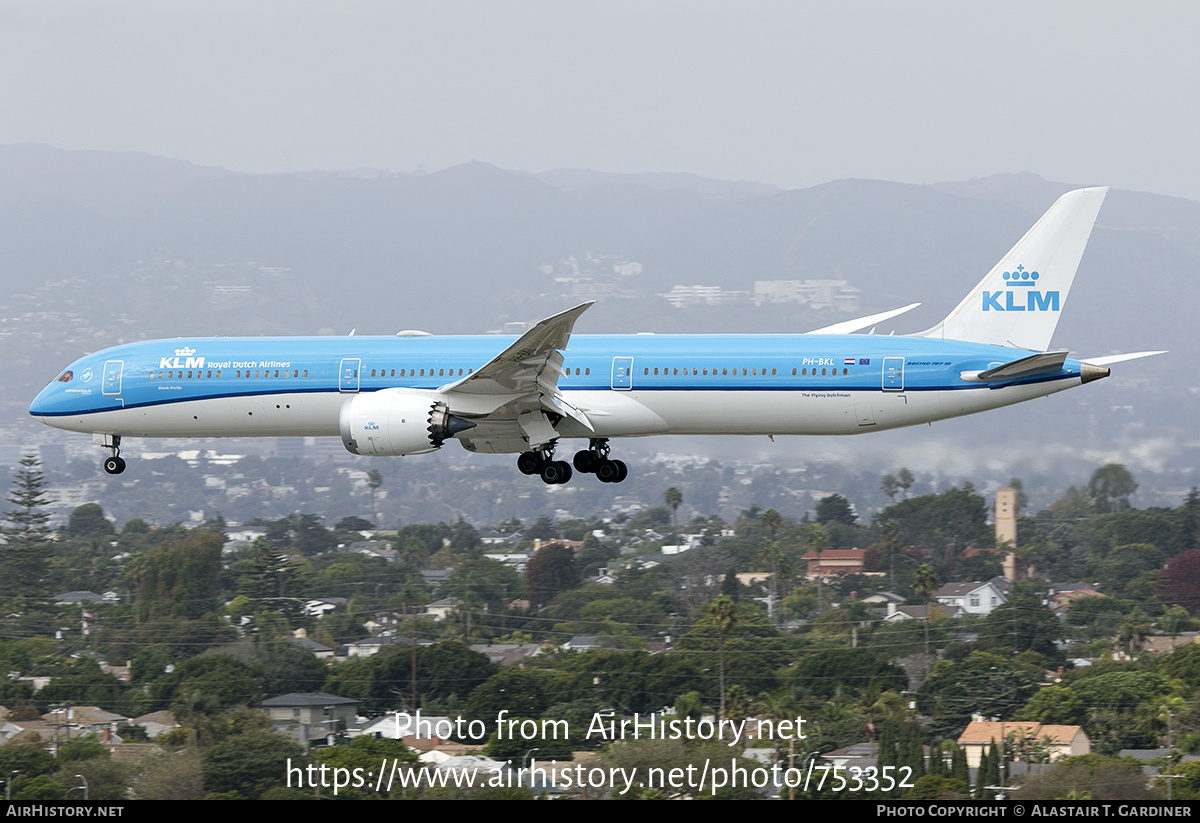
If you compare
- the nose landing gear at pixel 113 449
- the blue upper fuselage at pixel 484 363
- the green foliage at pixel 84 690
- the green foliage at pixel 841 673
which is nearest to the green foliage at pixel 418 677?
the green foliage at pixel 84 690

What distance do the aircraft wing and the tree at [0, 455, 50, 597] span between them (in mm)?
87789

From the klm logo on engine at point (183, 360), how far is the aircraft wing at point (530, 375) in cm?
858

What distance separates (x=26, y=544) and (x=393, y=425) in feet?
307

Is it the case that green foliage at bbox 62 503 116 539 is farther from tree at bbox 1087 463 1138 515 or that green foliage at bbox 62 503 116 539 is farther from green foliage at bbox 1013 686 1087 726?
green foliage at bbox 1013 686 1087 726

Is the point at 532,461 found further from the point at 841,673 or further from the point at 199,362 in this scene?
the point at 841,673

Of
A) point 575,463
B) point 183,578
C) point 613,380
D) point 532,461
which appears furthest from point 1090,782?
point 183,578

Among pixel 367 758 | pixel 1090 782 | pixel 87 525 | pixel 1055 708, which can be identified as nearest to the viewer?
pixel 1090 782

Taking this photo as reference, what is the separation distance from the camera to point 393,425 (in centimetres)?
3769

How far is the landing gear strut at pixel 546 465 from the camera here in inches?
1582

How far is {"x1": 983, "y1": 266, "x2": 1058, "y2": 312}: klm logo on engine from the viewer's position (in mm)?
40094

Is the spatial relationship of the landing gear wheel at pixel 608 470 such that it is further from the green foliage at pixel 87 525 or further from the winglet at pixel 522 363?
the green foliage at pixel 87 525

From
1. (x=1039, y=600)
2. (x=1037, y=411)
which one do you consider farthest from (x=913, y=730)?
(x=1037, y=411)

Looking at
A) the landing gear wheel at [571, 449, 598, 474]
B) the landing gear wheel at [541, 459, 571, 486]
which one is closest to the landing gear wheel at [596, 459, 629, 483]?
the landing gear wheel at [571, 449, 598, 474]
